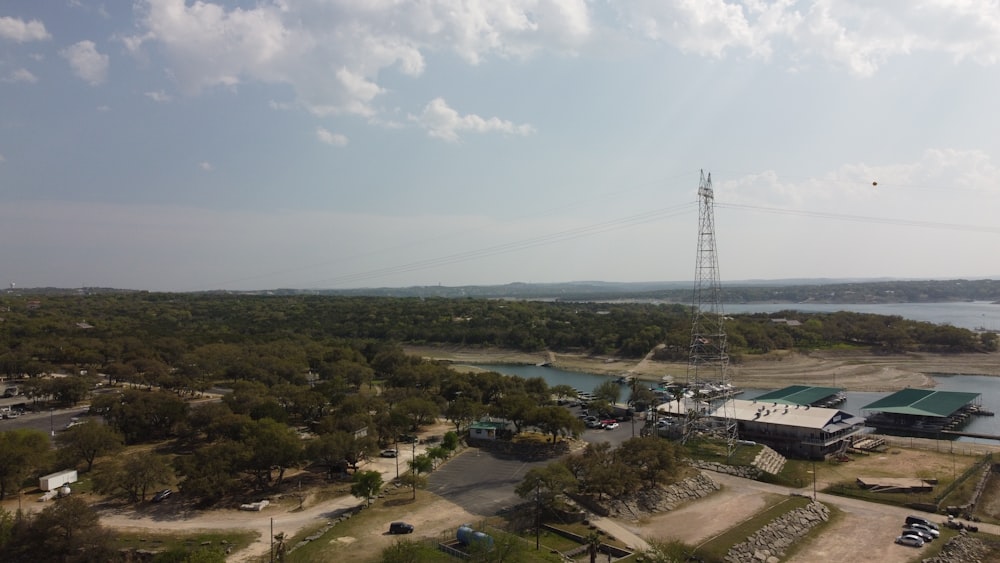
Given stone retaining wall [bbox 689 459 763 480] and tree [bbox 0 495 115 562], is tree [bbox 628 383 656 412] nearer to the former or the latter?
stone retaining wall [bbox 689 459 763 480]

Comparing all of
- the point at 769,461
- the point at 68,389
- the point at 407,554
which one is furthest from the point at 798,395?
the point at 68,389

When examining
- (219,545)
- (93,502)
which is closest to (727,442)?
(219,545)

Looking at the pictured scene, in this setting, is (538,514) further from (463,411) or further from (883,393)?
(883,393)

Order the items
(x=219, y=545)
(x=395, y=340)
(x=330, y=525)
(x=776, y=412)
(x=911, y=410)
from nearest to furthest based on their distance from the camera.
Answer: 1. (x=219, y=545)
2. (x=330, y=525)
3. (x=776, y=412)
4. (x=911, y=410)
5. (x=395, y=340)

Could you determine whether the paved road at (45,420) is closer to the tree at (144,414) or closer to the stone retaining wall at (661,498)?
the tree at (144,414)

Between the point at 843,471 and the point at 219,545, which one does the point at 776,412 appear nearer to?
the point at 843,471

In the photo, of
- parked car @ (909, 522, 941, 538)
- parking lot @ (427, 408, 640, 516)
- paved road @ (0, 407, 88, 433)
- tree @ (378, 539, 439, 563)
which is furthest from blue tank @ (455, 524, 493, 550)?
paved road @ (0, 407, 88, 433)
